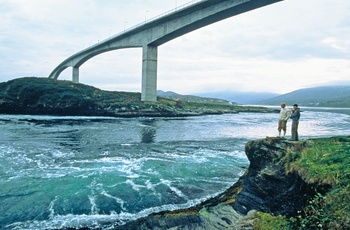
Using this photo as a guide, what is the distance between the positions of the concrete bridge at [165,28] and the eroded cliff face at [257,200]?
33.9m

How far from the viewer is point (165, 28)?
54.3 metres

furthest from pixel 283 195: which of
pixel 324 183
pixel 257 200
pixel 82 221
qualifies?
pixel 82 221

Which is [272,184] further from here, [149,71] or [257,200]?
[149,71]

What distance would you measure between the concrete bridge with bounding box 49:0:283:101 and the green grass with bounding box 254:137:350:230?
34461mm

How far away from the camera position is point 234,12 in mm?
42188

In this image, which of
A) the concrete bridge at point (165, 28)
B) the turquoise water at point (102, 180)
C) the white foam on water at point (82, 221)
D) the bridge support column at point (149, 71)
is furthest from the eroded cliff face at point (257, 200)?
the bridge support column at point (149, 71)

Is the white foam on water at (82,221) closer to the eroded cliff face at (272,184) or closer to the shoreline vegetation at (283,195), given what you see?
the shoreline vegetation at (283,195)

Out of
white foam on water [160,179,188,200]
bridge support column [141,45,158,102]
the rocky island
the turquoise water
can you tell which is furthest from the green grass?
bridge support column [141,45,158,102]

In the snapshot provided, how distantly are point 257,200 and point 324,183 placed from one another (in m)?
2.44

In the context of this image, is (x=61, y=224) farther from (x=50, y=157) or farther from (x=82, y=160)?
(x=50, y=157)

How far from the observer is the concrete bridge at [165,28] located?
135ft

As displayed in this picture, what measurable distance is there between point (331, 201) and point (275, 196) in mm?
2466

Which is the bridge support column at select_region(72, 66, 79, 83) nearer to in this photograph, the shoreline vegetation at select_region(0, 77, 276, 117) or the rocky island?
the shoreline vegetation at select_region(0, 77, 276, 117)

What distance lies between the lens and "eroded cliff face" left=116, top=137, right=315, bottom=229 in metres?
7.30
